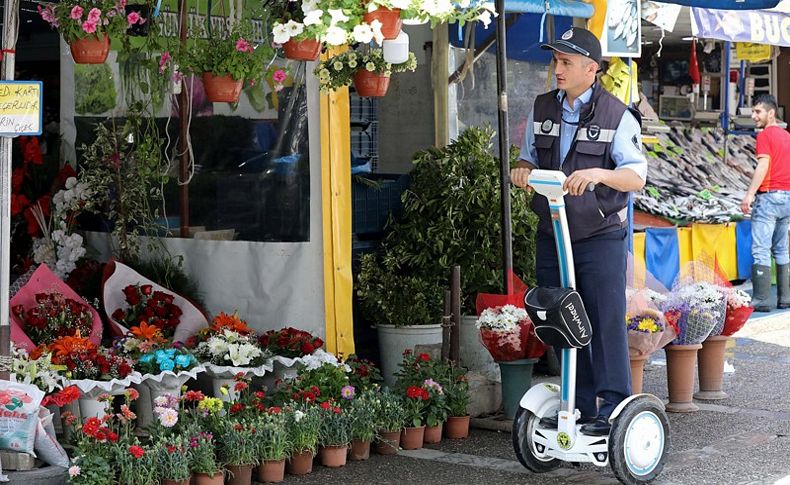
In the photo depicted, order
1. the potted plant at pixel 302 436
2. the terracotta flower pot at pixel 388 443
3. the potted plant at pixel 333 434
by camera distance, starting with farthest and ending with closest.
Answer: the terracotta flower pot at pixel 388 443 < the potted plant at pixel 333 434 < the potted plant at pixel 302 436

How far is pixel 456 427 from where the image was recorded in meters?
6.77

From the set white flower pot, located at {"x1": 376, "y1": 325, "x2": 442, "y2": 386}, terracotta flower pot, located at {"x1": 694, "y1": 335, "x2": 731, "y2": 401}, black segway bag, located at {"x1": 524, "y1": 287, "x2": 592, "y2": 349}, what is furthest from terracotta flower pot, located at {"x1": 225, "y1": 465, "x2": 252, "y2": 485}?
terracotta flower pot, located at {"x1": 694, "y1": 335, "x2": 731, "y2": 401}

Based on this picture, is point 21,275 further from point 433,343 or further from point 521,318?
point 521,318

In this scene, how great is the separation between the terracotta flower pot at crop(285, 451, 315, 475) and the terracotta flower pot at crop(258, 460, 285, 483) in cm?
10

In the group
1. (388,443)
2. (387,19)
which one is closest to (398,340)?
(388,443)

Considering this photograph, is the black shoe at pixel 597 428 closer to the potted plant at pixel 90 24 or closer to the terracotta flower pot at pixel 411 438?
the terracotta flower pot at pixel 411 438

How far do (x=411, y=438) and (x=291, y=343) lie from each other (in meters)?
0.90

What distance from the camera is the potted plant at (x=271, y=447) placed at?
5816 mm

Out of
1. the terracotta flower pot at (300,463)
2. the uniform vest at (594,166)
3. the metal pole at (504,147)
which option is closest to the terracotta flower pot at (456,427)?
the metal pole at (504,147)

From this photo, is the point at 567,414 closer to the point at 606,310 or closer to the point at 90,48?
the point at 606,310

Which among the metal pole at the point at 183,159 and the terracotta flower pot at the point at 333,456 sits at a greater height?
the metal pole at the point at 183,159

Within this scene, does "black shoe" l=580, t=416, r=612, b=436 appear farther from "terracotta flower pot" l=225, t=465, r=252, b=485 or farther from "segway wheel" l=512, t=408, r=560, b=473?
"terracotta flower pot" l=225, t=465, r=252, b=485

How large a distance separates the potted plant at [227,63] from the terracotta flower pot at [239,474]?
2082 millimetres

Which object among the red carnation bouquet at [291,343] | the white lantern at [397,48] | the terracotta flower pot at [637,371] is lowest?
the terracotta flower pot at [637,371]
